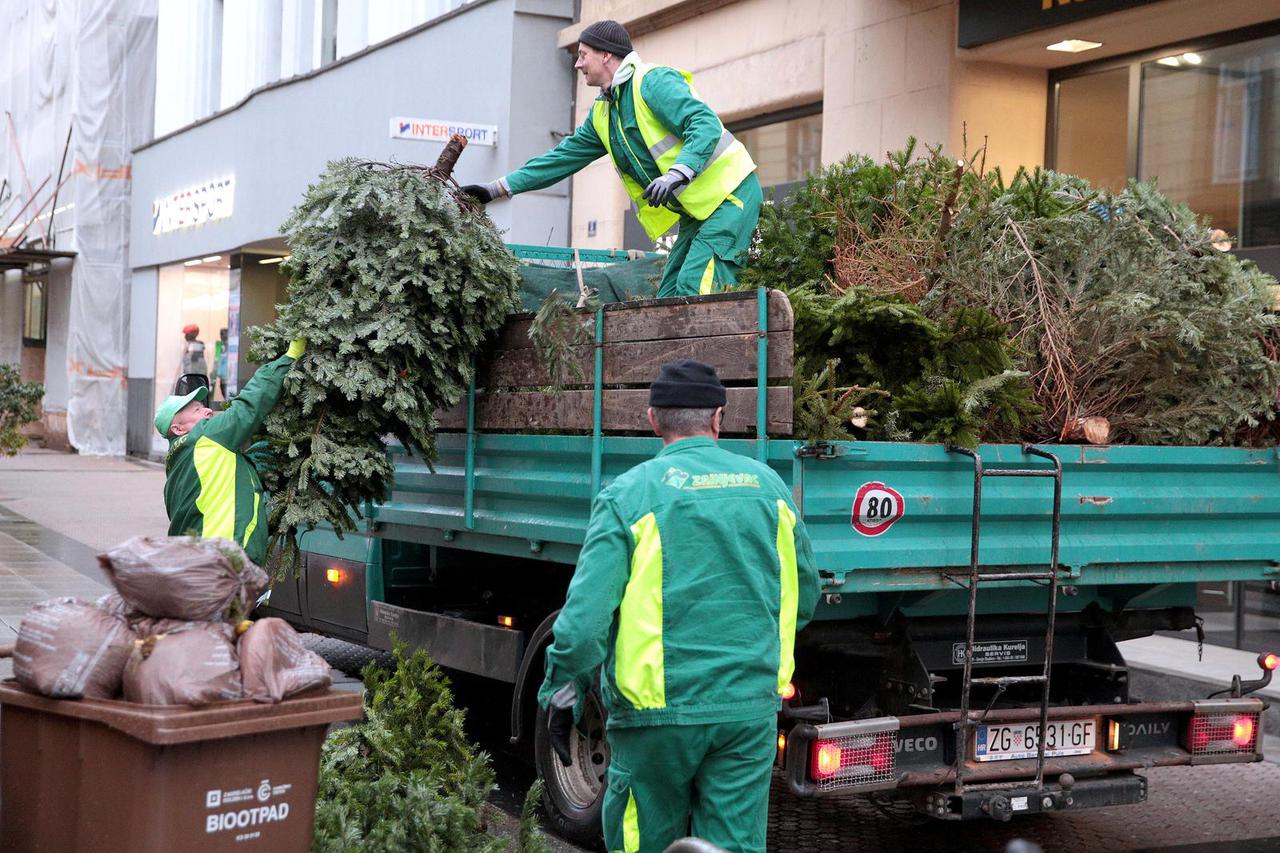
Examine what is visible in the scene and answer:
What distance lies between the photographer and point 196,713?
317cm

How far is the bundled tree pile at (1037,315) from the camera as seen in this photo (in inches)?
214

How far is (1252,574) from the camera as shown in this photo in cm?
593

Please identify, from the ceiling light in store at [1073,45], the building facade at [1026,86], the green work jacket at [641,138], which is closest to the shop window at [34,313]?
the building facade at [1026,86]

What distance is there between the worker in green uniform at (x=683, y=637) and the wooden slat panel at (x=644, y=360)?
3.05ft

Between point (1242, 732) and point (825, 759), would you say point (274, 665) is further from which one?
point (1242, 732)

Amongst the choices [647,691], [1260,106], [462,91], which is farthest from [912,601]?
[462,91]

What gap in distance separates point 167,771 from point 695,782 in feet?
4.55

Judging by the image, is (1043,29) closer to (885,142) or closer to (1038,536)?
(885,142)

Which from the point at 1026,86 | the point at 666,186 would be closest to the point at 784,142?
the point at 1026,86

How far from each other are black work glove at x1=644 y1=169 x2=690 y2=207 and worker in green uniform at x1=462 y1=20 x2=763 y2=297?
3cm

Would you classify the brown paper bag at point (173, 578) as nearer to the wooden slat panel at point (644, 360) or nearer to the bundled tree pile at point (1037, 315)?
the wooden slat panel at point (644, 360)

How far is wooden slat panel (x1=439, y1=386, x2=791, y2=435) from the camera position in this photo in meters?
4.82

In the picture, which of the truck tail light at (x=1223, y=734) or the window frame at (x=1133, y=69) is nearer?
the truck tail light at (x=1223, y=734)

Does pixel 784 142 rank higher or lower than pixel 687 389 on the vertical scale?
higher
